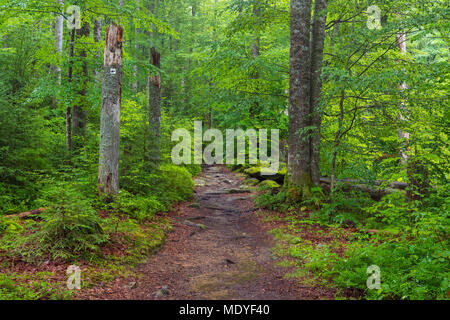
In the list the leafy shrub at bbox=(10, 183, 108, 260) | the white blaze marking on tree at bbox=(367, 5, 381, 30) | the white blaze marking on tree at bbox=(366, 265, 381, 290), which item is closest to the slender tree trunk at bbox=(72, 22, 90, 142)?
the leafy shrub at bbox=(10, 183, 108, 260)

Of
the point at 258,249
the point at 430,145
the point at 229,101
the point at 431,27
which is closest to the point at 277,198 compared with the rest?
the point at 258,249

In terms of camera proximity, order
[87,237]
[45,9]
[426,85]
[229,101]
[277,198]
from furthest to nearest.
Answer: [229,101] < [277,198] < [45,9] < [426,85] < [87,237]

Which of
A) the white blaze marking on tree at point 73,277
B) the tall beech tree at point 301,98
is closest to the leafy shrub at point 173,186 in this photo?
the tall beech tree at point 301,98

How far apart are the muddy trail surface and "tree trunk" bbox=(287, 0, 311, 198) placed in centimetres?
193

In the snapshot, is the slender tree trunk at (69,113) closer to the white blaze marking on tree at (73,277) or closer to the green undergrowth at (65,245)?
the green undergrowth at (65,245)

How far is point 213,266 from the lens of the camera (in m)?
5.56

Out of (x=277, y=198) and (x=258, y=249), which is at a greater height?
(x=277, y=198)

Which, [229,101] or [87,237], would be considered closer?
[87,237]

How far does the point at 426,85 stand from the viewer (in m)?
5.81

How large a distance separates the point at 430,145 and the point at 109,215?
22.5ft

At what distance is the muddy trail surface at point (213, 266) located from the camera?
4.19 meters

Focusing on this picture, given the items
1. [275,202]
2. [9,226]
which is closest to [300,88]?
[275,202]

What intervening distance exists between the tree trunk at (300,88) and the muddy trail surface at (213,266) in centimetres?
193
